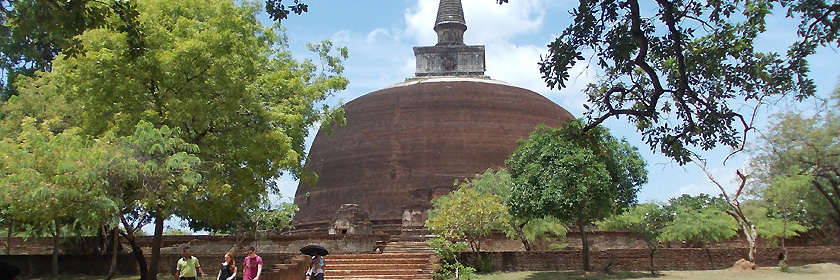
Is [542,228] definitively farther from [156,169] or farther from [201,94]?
[156,169]

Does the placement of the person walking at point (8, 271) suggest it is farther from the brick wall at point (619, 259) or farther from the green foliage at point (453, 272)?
the brick wall at point (619, 259)

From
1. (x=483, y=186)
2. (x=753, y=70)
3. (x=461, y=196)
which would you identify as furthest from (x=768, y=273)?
(x=753, y=70)

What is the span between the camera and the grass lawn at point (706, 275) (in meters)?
16.1

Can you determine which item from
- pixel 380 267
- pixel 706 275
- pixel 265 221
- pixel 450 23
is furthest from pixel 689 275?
pixel 450 23

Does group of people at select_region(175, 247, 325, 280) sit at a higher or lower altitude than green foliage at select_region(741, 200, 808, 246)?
lower

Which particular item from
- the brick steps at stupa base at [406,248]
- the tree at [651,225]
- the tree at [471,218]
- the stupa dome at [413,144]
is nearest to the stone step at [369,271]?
the tree at [471,218]

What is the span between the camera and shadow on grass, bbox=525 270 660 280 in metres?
16.9

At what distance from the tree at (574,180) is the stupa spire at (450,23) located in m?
20.2

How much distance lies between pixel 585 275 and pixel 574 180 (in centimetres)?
229

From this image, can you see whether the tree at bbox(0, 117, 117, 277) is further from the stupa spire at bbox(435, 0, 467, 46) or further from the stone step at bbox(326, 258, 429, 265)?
A: the stupa spire at bbox(435, 0, 467, 46)

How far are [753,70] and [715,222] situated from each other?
1611 centimetres

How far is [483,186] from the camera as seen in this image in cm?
2425

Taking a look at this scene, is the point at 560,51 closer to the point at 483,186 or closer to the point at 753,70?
the point at 753,70

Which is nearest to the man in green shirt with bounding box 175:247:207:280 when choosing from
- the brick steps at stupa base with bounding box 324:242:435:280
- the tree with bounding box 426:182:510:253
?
the brick steps at stupa base with bounding box 324:242:435:280
